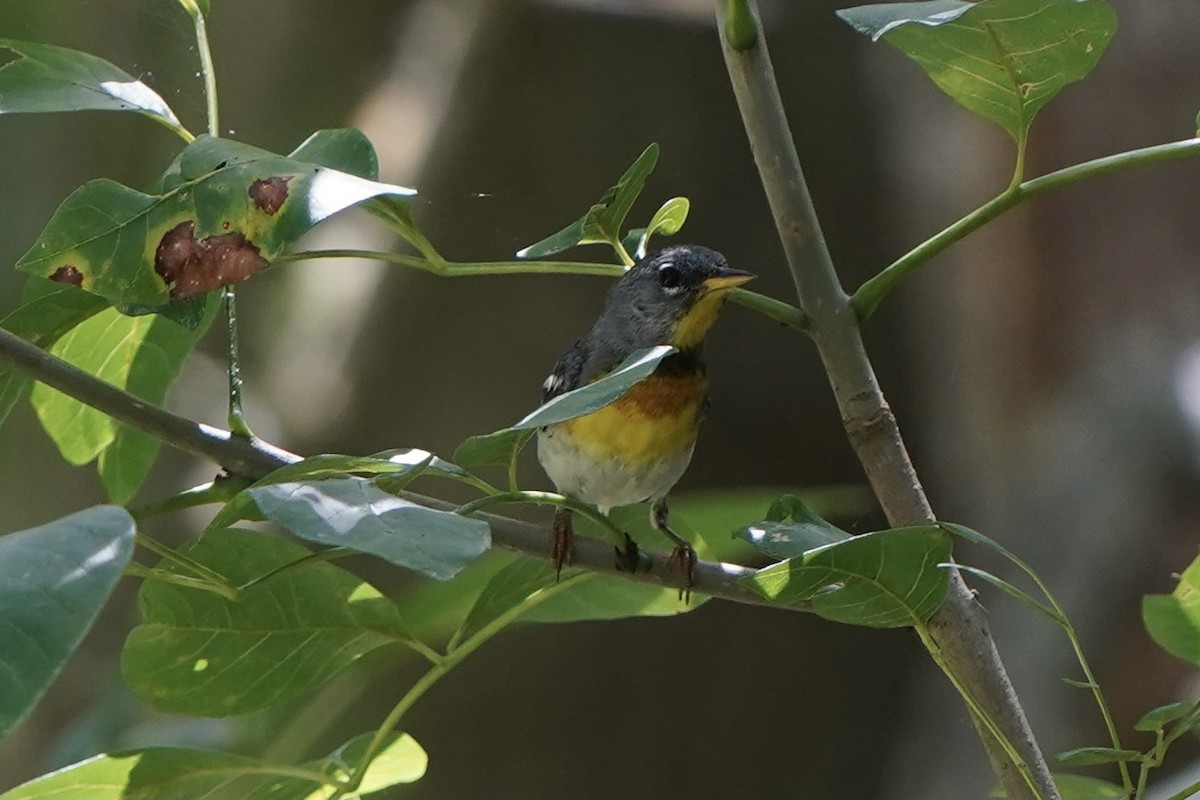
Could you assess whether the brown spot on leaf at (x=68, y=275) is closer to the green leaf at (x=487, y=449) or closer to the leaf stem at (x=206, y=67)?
the leaf stem at (x=206, y=67)

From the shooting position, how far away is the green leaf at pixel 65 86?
0.86 metres

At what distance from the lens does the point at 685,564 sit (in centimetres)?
104

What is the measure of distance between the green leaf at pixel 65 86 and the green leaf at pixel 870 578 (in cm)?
56

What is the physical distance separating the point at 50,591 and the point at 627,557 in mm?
617

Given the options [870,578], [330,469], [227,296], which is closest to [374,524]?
[330,469]

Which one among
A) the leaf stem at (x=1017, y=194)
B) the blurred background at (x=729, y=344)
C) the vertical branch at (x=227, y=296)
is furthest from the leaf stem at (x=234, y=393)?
the blurred background at (x=729, y=344)

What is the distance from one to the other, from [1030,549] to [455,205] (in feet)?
5.60

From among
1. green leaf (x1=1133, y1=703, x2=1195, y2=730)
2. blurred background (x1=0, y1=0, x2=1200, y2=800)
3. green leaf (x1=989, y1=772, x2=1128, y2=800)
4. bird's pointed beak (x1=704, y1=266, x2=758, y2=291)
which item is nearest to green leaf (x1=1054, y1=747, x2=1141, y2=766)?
green leaf (x1=1133, y1=703, x2=1195, y2=730)

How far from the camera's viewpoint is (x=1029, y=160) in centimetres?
308

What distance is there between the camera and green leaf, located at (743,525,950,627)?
0.81 m

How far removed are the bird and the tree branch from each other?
47 cm

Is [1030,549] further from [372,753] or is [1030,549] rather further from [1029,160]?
[372,753]

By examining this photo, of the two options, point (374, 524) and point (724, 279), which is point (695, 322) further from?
point (374, 524)

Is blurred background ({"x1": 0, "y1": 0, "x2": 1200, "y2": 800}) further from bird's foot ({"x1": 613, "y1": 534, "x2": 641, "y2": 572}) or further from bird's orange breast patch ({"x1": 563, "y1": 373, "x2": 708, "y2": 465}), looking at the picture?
bird's foot ({"x1": 613, "y1": 534, "x2": 641, "y2": 572})
